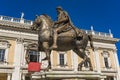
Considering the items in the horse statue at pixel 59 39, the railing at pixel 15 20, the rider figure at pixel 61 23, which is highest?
the railing at pixel 15 20

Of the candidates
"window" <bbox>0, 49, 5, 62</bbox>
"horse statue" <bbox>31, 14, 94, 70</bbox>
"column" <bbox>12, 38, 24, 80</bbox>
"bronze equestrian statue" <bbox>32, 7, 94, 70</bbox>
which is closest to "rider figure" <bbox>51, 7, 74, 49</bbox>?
"bronze equestrian statue" <bbox>32, 7, 94, 70</bbox>

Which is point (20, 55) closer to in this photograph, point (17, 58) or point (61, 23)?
point (17, 58)

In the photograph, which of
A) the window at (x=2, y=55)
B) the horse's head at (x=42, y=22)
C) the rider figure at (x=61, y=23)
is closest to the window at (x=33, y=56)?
the window at (x=2, y=55)

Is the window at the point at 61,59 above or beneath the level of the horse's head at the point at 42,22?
beneath

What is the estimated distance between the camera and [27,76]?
20203 mm

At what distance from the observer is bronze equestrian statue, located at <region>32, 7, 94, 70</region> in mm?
5645

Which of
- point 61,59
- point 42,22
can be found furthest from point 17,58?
point 42,22

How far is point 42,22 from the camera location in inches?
242

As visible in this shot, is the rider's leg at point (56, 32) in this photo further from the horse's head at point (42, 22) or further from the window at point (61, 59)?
the window at point (61, 59)

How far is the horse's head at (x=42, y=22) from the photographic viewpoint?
605 cm

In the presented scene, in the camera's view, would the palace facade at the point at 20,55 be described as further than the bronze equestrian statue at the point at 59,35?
Yes

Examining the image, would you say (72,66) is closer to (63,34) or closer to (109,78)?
(109,78)

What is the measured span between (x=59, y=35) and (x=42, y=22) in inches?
32.3

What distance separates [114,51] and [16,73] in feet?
48.4
